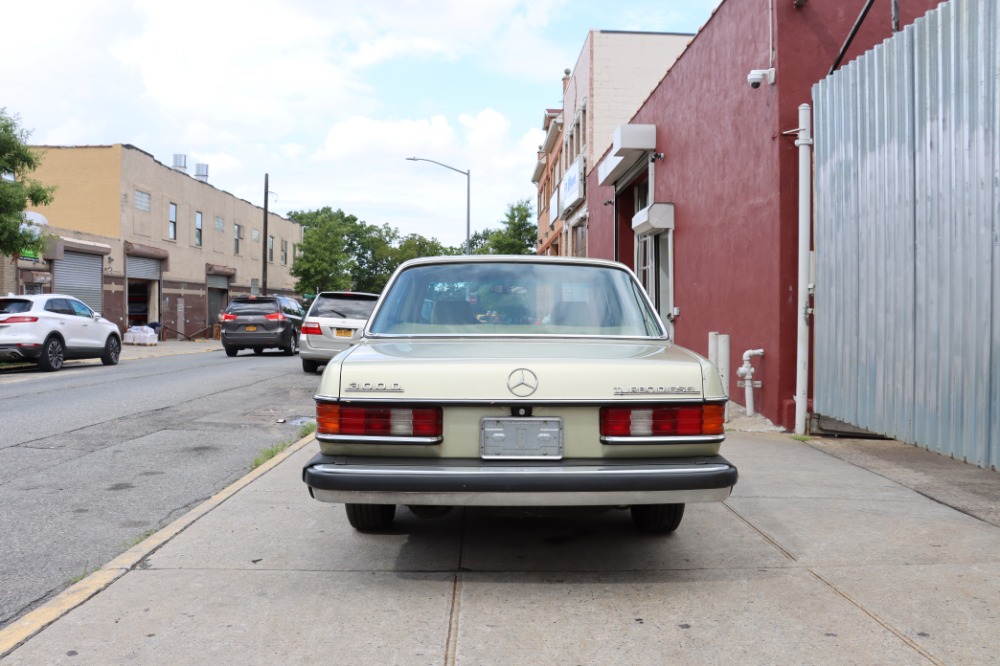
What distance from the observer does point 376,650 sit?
3.14m

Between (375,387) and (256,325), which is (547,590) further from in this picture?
(256,325)

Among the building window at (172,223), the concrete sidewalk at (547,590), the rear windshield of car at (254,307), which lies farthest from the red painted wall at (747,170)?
the building window at (172,223)

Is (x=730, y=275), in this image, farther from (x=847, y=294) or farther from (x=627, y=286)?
(x=627, y=286)

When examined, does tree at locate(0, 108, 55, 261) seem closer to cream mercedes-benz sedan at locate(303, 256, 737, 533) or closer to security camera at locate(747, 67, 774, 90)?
security camera at locate(747, 67, 774, 90)

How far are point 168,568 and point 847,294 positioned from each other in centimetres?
574

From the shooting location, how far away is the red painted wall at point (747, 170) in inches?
323

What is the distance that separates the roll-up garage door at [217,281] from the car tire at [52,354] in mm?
22122

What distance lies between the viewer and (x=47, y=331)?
16.3 meters

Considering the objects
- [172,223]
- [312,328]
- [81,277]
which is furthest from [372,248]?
[312,328]

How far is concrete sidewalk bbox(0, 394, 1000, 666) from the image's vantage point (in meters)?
3.16

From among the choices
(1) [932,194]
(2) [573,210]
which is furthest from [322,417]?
(2) [573,210]

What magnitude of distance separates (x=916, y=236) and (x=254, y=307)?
17.8 metres

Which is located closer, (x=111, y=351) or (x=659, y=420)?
(x=659, y=420)

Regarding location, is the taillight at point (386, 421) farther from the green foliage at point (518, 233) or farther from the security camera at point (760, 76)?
the green foliage at point (518, 233)
